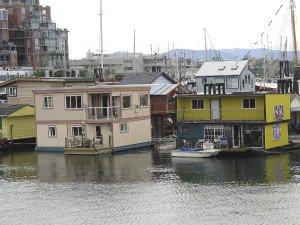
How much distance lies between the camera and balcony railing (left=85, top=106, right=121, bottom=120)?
42.7 m

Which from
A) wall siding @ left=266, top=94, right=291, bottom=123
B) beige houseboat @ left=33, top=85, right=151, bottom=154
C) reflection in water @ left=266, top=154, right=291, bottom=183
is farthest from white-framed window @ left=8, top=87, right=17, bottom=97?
reflection in water @ left=266, top=154, right=291, bottom=183

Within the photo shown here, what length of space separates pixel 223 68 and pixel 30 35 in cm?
7321

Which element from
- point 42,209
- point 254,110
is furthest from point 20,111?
point 42,209

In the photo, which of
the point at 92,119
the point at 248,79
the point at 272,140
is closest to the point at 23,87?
the point at 92,119

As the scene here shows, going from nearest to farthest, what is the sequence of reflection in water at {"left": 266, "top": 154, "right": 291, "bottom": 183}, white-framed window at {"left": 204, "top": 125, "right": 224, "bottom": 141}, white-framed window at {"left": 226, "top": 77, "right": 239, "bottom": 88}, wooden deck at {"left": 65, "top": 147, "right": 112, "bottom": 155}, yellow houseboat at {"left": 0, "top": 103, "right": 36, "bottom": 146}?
reflection in water at {"left": 266, "top": 154, "right": 291, "bottom": 183} → white-framed window at {"left": 204, "top": 125, "right": 224, "bottom": 141} → wooden deck at {"left": 65, "top": 147, "right": 112, "bottom": 155} → yellow houseboat at {"left": 0, "top": 103, "right": 36, "bottom": 146} → white-framed window at {"left": 226, "top": 77, "right": 239, "bottom": 88}

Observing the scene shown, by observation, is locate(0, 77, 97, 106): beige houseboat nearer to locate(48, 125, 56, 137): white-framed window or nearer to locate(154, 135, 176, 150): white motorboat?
locate(48, 125, 56, 137): white-framed window

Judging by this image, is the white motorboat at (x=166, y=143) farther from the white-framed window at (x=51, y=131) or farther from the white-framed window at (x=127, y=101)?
the white-framed window at (x=51, y=131)

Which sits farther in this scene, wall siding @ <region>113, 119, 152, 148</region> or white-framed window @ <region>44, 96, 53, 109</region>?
white-framed window @ <region>44, 96, 53, 109</region>

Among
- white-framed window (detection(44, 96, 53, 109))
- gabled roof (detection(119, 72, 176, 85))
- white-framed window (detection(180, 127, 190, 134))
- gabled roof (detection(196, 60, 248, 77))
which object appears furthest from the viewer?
gabled roof (detection(196, 60, 248, 77))

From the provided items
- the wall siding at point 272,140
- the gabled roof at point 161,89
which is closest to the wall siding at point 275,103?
the wall siding at point 272,140

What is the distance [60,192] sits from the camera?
2897cm

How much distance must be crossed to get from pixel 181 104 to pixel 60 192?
48.0ft

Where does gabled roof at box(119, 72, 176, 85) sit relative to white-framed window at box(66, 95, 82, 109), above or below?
above

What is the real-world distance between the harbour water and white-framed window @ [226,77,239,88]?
16565 millimetres
